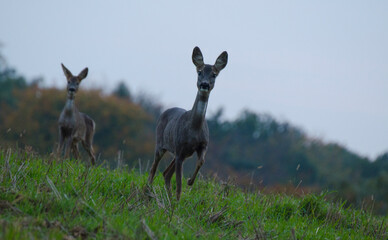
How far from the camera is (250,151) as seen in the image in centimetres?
5950

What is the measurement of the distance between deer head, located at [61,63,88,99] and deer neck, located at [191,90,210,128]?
7676 mm

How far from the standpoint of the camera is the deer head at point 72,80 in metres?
14.9

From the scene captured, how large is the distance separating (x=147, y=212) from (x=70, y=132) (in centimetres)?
895

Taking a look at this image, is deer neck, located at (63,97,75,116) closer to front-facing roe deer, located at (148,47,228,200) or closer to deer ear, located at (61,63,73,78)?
deer ear, located at (61,63,73,78)

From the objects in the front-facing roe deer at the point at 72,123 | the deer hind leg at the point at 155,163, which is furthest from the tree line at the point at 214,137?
the deer hind leg at the point at 155,163

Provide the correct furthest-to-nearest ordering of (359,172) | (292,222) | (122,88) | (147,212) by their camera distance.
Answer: (122,88), (359,172), (292,222), (147,212)

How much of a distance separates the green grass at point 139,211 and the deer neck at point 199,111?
1.20 metres

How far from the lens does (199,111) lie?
8156 mm

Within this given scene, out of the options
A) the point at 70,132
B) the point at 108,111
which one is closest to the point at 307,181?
the point at 108,111

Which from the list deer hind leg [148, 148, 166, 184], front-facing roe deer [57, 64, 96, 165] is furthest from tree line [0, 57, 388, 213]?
deer hind leg [148, 148, 166, 184]

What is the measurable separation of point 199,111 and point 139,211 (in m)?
2.43

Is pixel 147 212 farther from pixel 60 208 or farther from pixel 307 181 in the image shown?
pixel 307 181

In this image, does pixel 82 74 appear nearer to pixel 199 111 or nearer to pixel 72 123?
pixel 72 123

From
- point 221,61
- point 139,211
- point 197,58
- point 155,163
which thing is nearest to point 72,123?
point 155,163
